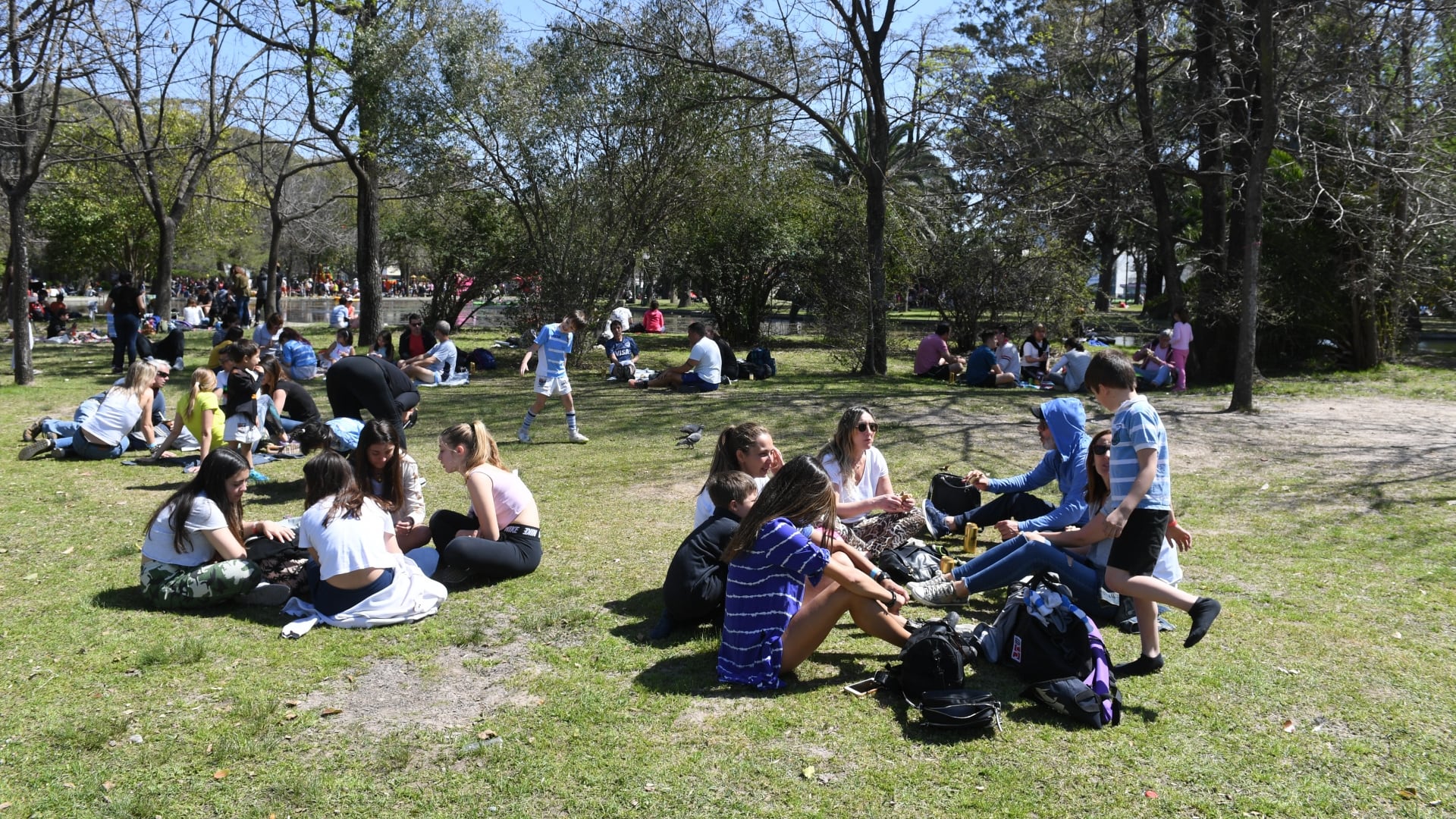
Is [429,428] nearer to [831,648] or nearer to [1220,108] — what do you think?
[831,648]

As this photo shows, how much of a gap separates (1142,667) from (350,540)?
4007 mm

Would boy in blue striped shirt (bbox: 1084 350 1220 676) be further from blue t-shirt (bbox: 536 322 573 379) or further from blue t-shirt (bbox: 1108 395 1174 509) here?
Answer: blue t-shirt (bbox: 536 322 573 379)

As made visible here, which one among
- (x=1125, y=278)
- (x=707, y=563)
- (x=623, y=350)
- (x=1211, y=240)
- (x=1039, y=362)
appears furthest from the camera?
(x=1125, y=278)

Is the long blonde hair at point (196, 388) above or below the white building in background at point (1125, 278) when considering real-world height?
below

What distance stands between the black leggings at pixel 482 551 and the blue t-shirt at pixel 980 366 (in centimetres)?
1151

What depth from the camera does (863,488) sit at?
674cm

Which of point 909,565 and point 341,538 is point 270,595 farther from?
point 909,565

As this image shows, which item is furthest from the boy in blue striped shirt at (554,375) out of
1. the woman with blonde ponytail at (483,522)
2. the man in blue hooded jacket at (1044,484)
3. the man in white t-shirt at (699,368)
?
the man in blue hooded jacket at (1044,484)

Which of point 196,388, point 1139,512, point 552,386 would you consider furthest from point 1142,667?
point 196,388

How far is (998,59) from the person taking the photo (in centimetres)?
1930

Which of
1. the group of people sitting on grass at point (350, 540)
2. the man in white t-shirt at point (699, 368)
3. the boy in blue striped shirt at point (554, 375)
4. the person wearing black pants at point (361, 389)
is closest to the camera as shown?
the group of people sitting on grass at point (350, 540)

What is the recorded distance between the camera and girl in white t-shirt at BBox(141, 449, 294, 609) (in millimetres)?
5816

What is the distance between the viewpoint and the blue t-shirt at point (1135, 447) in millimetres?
4801

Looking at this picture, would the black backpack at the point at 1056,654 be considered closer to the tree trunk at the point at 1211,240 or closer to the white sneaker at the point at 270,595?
the white sneaker at the point at 270,595
